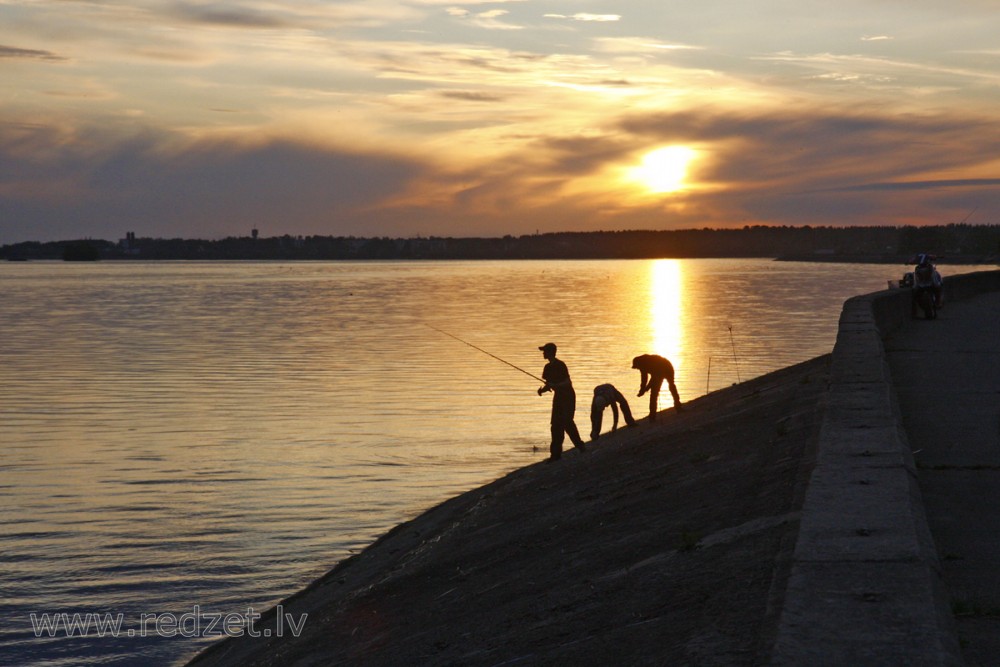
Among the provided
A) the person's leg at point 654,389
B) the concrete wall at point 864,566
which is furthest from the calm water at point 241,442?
the concrete wall at point 864,566

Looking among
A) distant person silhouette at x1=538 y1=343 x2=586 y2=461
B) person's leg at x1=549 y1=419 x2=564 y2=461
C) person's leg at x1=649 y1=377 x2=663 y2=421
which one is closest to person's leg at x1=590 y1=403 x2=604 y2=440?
person's leg at x1=649 y1=377 x2=663 y2=421

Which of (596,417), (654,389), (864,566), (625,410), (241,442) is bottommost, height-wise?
(241,442)

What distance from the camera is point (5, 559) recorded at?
1364cm

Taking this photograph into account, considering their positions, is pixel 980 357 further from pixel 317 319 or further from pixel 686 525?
pixel 317 319

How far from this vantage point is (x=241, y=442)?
22.5 meters

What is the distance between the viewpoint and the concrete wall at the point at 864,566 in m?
4.16

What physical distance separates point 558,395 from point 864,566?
1108 cm

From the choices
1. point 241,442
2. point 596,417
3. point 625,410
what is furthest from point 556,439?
point 241,442

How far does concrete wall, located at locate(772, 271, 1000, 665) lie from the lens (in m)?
4.16

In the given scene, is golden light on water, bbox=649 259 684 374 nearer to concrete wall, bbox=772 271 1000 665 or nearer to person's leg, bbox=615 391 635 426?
person's leg, bbox=615 391 635 426

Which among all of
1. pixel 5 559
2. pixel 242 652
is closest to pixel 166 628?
pixel 242 652

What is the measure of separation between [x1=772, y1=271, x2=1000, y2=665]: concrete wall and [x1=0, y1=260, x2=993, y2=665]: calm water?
21.6 ft

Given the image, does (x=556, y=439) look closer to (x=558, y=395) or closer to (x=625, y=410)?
(x=558, y=395)

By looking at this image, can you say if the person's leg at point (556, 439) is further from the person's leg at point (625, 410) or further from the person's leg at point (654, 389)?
the person's leg at point (654, 389)
